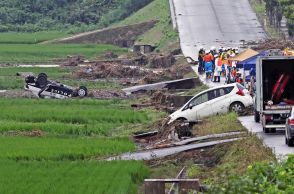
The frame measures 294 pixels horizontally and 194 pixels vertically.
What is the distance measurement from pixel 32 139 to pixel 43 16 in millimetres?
86906

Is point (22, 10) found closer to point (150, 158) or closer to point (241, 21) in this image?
point (241, 21)

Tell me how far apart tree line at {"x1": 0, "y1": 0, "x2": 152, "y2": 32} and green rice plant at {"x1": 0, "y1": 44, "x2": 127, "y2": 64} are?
1913 centimetres

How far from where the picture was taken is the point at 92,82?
58.9 meters

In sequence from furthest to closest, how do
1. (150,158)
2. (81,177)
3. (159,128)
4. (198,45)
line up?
1. (198,45)
2. (159,128)
3. (150,158)
4. (81,177)

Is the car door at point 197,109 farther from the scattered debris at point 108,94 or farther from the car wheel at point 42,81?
the car wheel at point 42,81

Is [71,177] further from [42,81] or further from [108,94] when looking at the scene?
[108,94]

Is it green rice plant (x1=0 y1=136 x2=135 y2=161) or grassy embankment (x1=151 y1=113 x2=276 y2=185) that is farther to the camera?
green rice plant (x1=0 y1=136 x2=135 y2=161)

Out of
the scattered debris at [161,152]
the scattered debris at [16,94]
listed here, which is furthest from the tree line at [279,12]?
the scattered debris at [161,152]

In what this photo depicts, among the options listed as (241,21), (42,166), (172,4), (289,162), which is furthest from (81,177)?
(172,4)

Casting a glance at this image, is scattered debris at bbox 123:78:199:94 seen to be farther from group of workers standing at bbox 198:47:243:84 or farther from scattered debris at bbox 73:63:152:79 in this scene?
scattered debris at bbox 73:63:152:79

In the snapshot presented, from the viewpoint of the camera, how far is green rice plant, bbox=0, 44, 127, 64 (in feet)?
249

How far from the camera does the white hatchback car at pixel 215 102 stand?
36688 millimetres

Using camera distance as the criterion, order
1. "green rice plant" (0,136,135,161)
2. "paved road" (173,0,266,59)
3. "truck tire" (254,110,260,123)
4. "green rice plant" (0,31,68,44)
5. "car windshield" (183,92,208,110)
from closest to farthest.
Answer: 1. "green rice plant" (0,136,135,161)
2. "truck tire" (254,110,260,123)
3. "car windshield" (183,92,208,110)
4. "paved road" (173,0,266,59)
5. "green rice plant" (0,31,68,44)

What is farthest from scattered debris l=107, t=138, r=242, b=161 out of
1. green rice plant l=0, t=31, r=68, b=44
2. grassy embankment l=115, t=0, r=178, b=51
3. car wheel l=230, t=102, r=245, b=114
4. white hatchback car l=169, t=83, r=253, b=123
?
green rice plant l=0, t=31, r=68, b=44
